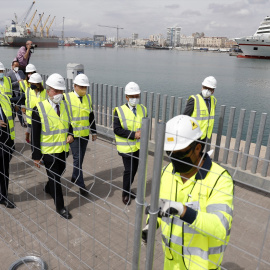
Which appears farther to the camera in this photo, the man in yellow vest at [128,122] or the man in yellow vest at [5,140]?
the man in yellow vest at [128,122]

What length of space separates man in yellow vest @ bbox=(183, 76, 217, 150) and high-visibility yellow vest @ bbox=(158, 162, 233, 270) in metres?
3.19

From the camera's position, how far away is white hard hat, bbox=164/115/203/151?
1806 mm

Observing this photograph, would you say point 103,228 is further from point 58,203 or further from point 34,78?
point 34,78

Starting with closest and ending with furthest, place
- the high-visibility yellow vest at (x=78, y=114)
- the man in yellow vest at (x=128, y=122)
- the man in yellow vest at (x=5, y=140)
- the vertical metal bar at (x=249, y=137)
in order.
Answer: the man in yellow vest at (x=5, y=140)
the man in yellow vest at (x=128, y=122)
the high-visibility yellow vest at (x=78, y=114)
the vertical metal bar at (x=249, y=137)

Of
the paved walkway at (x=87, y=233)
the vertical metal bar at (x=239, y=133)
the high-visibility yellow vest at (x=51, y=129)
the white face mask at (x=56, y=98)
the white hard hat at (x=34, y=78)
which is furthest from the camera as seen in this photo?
the white hard hat at (x=34, y=78)

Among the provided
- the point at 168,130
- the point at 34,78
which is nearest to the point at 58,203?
the point at 34,78

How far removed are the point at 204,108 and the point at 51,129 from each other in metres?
2.74

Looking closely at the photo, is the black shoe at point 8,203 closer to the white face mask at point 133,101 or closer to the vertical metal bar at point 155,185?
the white face mask at point 133,101

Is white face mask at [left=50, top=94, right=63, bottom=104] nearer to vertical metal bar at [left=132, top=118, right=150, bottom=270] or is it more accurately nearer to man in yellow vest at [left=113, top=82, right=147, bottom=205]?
man in yellow vest at [left=113, top=82, right=147, bottom=205]

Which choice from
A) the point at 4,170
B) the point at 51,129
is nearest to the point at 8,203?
the point at 4,170

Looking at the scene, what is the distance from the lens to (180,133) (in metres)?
1.82

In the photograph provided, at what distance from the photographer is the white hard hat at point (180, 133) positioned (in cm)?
181

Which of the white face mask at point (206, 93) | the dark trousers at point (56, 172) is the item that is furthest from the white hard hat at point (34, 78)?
the white face mask at point (206, 93)

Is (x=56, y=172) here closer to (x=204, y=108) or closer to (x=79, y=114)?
(x=79, y=114)
